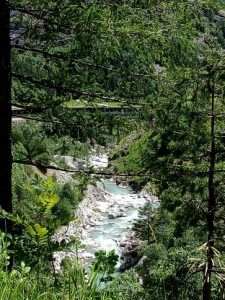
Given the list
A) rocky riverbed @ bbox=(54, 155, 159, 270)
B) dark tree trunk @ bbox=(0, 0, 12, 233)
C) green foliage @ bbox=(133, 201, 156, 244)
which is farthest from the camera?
rocky riverbed @ bbox=(54, 155, 159, 270)

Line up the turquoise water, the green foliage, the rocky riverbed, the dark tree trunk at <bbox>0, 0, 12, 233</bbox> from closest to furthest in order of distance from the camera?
the green foliage, the dark tree trunk at <bbox>0, 0, 12, 233</bbox>, the rocky riverbed, the turquoise water

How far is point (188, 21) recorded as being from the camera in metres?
6.02

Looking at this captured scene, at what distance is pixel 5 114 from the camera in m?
5.56

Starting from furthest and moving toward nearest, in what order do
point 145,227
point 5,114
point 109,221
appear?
1. point 109,221
2. point 145,227
3. point 5,114

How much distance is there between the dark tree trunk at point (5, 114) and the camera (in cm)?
545

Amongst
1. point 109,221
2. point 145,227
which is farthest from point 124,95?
point 109,221

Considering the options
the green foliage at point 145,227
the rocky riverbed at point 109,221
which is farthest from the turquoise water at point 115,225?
the green foliage at point 145,227

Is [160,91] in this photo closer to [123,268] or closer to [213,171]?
[213,171]

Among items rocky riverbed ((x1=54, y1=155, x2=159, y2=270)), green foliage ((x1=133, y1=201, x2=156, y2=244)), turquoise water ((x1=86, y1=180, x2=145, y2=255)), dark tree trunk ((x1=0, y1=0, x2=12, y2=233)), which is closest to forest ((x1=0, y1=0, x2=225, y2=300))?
dark tree trunk ((x1=0, y1=0, x2=12, y2=233))

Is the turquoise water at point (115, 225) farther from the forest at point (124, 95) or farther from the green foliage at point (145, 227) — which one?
the forest at point (124, 95)

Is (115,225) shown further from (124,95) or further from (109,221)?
(124,95)

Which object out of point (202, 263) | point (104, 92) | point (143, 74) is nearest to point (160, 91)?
point (143, 74)

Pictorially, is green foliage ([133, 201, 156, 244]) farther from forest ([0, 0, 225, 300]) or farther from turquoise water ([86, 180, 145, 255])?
turquoise water ([86, 180, 145, 255])

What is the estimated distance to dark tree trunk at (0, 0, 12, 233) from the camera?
5.45 m
